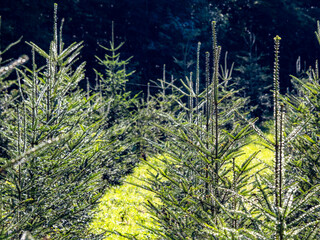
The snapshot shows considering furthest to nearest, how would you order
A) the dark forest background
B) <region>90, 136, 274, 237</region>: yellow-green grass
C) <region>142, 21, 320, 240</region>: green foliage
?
the dark forest background
<region>90, 136, 274, 237</region>: yellow-green grass
<region>142, 21, 320, 240</region>: green foliage

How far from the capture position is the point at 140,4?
27.6 meters

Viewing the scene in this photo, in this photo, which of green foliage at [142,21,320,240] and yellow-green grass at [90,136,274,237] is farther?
yellow-green grass at [90,136,274,237]

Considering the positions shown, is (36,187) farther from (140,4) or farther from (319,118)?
(140,4)

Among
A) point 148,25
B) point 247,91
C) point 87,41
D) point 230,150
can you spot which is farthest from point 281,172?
point 148,25

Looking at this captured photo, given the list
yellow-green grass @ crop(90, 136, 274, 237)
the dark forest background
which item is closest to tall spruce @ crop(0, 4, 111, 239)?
yellow-green grass @ crop(90, 136, 274, 237)

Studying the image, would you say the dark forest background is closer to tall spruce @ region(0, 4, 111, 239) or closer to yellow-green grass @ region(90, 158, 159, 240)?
yellow-green grass @ region(90, 158, 159, 240)

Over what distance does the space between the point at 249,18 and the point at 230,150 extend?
1197 inches

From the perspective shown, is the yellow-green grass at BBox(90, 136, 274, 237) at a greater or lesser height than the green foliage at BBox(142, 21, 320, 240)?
lesser

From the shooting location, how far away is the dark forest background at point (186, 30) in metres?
24.0

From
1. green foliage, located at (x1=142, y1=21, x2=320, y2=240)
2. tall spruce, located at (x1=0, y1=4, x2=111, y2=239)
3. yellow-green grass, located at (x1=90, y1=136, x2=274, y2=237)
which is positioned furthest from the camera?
yellow-green grass, located at (x1=90, y1=136, x2=274, y2=237)

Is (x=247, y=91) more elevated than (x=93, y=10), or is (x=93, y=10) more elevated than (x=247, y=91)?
(x=93, y=10)

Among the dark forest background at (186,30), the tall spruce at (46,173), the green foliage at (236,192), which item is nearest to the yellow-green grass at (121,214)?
the tall spruce at (46,173)

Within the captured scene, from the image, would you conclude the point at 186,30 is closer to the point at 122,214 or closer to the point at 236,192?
the point at 122,214

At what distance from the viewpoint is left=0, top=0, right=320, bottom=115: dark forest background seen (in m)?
24.0
